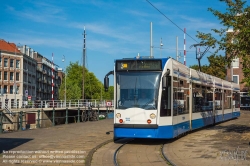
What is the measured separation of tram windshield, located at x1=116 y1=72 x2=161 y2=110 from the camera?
1193cm

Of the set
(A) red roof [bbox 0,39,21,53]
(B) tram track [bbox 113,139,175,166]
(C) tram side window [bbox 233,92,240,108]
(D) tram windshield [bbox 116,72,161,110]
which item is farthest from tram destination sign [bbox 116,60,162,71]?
(A) red roof [bbox 0,39,21,53]

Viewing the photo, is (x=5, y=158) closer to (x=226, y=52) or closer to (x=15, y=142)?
(x=15, y=142)

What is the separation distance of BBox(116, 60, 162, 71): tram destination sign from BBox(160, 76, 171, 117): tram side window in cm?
59

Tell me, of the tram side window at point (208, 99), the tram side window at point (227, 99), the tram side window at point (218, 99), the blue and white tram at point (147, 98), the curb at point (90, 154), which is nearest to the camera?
the curb at point (90, 154)

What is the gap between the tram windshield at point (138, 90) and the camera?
470 inches

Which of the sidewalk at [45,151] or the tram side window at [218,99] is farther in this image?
the tram side window at [218,99]

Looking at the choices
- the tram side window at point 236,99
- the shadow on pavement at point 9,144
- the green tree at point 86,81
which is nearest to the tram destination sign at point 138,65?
the shadow on pavement at point 9,144

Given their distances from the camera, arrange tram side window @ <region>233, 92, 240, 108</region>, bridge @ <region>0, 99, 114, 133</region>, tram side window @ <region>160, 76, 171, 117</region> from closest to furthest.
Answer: tram side window @ <region>160, 76, 171, 117</region> < tram side window @ <region>233, 92, 240, 108</region> < bridge @ <region>0, 99, 114, 133</region>

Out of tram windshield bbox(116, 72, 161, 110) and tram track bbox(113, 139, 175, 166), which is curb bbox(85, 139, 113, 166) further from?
tram windshield bbox(116, 72, 161, 110)

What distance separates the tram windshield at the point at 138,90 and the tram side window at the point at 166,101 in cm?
31

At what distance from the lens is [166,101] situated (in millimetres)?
12250

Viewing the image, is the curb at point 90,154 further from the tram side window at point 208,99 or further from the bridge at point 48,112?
the bridge at point 48,112

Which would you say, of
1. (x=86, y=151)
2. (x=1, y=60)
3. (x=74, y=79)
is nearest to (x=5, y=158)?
(x=86, y=151)

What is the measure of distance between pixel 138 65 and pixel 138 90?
0.96m
